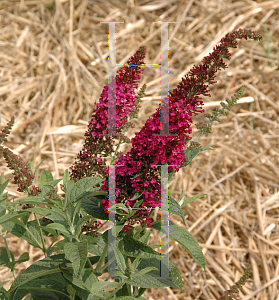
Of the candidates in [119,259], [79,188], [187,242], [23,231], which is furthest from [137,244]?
[23,231]

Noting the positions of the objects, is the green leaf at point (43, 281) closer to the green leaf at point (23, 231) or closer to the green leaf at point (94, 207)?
the green leaf at point (23, 231)

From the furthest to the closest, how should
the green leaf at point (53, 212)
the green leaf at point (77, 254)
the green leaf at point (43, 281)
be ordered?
1. the green leaf at point (43, 281)
2. the green leaf at point (53, 212)
3. the green leaf at point (77, 254)

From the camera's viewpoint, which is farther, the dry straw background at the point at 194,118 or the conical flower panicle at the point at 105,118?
the dry straw background at the point at 194,118

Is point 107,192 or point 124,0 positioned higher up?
point 124,0

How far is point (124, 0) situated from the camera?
186 inches

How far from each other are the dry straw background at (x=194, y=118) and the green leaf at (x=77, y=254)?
1.51m

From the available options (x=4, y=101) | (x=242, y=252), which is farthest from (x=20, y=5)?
(x=242, y=252)

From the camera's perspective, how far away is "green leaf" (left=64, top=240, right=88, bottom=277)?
1327 mm

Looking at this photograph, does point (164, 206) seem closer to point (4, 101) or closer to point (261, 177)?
point (261, 177)

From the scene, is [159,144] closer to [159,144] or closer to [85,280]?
[159,144]

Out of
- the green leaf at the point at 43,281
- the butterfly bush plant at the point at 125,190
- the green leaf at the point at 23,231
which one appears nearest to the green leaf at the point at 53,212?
the butterfly bush plant at the point at 125,190

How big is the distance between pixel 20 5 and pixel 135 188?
3871 millimetres

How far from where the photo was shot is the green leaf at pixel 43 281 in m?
1.59

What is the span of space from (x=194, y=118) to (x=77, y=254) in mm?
2561
